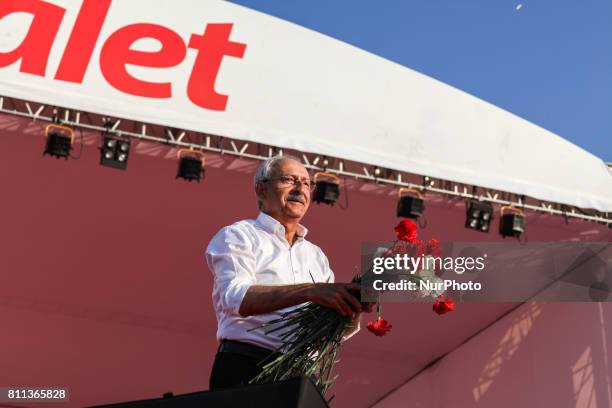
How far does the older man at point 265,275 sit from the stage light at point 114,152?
11.7 feet

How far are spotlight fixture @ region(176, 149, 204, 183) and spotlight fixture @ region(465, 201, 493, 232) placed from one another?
77.6 inches

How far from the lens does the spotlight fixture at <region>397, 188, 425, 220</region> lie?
5973 millimetres

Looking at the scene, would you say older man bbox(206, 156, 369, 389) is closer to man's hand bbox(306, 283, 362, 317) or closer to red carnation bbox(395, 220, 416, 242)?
man's hand bbox(306, 283, 362, 317)

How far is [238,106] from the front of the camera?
5.30 metres

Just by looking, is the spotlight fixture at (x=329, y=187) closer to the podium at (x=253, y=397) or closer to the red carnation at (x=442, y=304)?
the red carnation at (x=442, y=304)

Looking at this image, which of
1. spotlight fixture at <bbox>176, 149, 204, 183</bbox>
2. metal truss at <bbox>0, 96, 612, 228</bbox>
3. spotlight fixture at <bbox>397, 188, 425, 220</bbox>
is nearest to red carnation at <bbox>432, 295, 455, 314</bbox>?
metal truss at <bbox>0, 96, 612, 228</bbox>

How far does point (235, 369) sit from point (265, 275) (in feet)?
0.70

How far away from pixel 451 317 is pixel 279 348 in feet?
20.8

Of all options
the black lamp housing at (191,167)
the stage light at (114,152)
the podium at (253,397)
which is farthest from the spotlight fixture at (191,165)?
the podium at (253,397)

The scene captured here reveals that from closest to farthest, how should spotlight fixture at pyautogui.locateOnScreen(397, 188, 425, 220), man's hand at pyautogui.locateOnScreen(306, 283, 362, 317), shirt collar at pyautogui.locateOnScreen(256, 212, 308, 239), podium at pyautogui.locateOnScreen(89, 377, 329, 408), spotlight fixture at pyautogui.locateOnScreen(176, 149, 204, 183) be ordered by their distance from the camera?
1. podium at pyautogui.locateOnScreen(89, 377, 329, 408)
2. man's hand at pyautogui.locateOnScreen(306, 283, 362, 317)
3. shirt collar at pyautogui.locateOnScreen(256, 212, 308, 239)
4. spotlight fixture at pyautogui.locateOnScreen(176, 149, 204, 183)
5. spotlight fixture at pyautogui.locateOnScreen(397, 188, 425, 220)

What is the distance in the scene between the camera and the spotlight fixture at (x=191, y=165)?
556 centimetres

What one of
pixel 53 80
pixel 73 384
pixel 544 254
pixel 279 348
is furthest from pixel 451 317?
pixel 279 348

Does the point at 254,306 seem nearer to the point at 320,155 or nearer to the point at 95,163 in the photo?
the point at 320,155

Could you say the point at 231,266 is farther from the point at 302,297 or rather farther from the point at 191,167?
the point at 191,167
